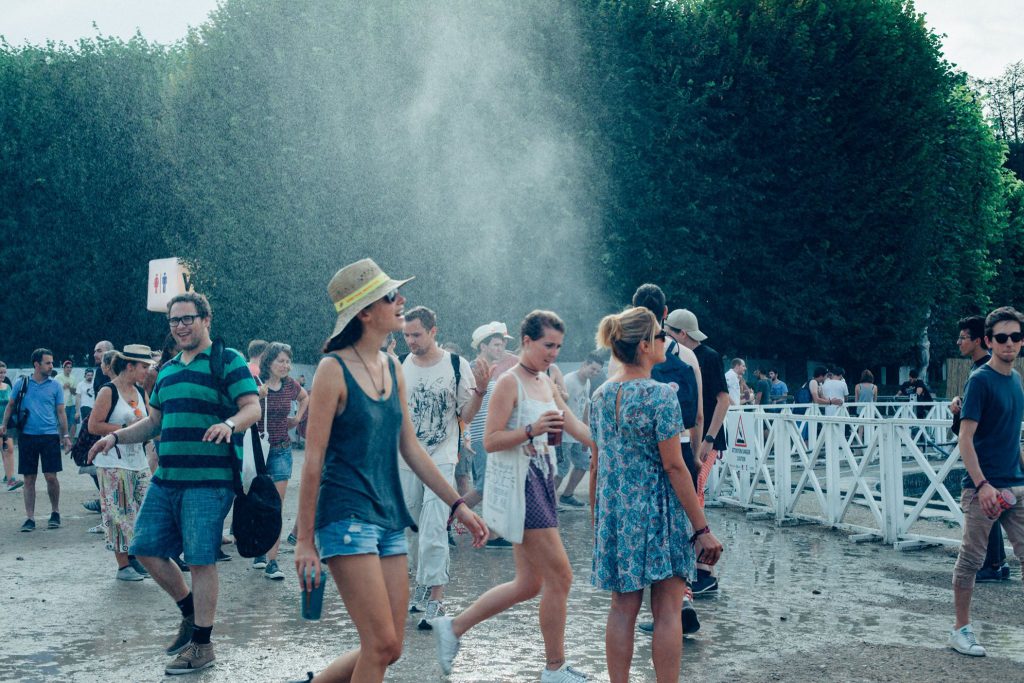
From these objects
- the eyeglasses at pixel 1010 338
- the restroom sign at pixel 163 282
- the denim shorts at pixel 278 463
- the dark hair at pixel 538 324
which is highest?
the restroom sign at pixel 163 282

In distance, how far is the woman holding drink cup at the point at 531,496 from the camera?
504cm

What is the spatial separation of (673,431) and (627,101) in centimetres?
2101

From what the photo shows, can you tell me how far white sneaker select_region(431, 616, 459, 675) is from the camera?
525cm

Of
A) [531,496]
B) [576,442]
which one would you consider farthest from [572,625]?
[576,442]

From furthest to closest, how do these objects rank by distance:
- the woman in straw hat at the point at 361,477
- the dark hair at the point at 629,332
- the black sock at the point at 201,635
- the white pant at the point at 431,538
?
the white pant at the point at 431,538
the black sock at the point at 201,635
the dark hair at the point at 629,332
the woman in straw hat at the point at 361,477

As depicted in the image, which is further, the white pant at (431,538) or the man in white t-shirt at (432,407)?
the man in white t-shirt at (432,407)

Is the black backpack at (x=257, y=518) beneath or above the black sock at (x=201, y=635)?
above

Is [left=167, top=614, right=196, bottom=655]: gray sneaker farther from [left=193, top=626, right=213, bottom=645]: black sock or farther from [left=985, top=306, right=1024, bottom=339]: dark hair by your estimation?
[left=985, top=306, right=1024, bottom=339]: dark hair

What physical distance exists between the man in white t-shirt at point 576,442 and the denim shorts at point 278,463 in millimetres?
3925

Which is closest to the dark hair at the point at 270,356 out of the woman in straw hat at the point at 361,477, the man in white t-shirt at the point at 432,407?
the man in white t-shirt at the point at 432,407

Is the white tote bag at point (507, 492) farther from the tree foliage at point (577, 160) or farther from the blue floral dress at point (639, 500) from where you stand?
the tree foliage at point (577, 160)

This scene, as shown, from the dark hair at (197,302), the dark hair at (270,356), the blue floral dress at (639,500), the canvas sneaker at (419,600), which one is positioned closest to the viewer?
the blue floral dress at (639,500)

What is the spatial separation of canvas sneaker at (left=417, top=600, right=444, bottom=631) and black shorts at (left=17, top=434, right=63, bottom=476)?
6419mm

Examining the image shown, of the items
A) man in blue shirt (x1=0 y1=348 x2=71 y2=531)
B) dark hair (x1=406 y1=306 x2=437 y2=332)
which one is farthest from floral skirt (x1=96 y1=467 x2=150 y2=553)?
man in blue shirt (x1=0 y1=348 x2=71 y2=531)
